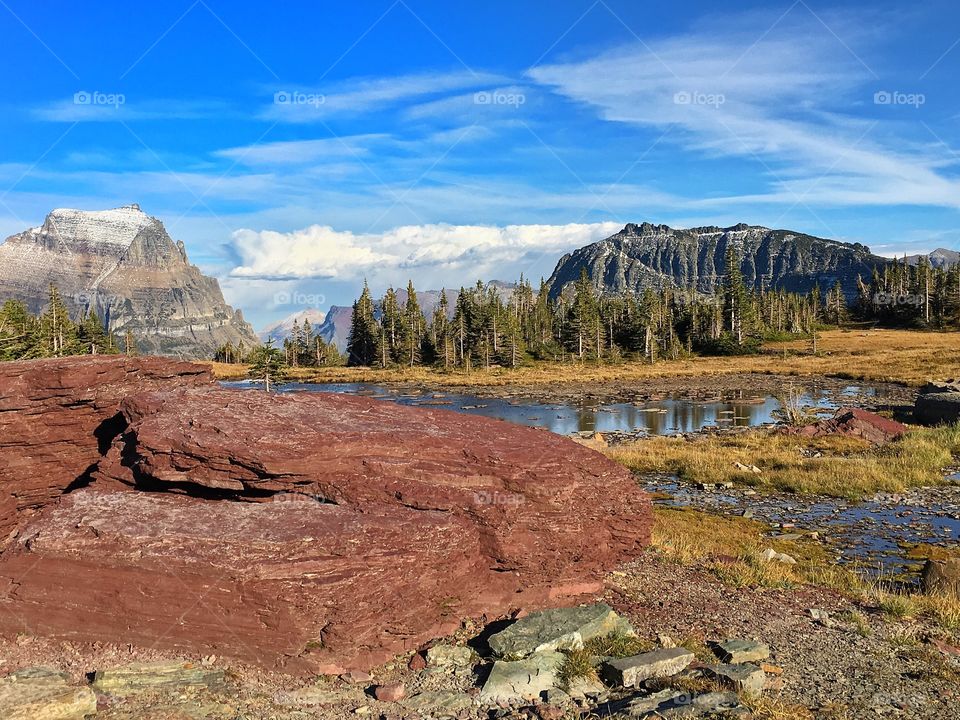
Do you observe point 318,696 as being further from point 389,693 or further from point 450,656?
point 450,656

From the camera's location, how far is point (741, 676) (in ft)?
30.1

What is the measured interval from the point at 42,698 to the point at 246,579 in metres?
2.82

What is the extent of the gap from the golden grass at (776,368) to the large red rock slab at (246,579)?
6849 cm

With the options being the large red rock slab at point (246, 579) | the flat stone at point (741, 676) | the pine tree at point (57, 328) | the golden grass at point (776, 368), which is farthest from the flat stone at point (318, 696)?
the pine tree at point (57, 328)

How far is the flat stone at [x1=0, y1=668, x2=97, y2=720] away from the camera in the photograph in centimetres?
816

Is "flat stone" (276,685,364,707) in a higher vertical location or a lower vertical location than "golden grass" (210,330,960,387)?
lower

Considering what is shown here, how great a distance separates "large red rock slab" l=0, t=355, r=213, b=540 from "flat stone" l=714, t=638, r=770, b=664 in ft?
38.1

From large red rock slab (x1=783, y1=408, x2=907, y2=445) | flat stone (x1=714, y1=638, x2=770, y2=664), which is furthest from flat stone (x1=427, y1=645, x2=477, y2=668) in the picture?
large red rock slab (x1=783, y1=408, x2=907, y2=445)

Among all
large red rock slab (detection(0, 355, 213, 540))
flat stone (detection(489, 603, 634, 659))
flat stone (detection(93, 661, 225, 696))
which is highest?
large red rock slab (detection(0, 355, 213, 540))

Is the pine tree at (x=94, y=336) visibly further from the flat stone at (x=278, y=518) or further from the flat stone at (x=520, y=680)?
the flat stone at (x=520, y=680)

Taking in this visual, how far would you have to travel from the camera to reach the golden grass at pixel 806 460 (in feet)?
83.7

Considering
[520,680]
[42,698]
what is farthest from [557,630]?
[42,698]

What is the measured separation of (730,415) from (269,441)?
151 feet

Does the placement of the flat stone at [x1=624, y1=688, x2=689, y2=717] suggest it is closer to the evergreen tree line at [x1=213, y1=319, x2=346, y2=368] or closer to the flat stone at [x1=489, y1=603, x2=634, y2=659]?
the flat stone at [x1=489, y1=603, x2=634, y2=659]
